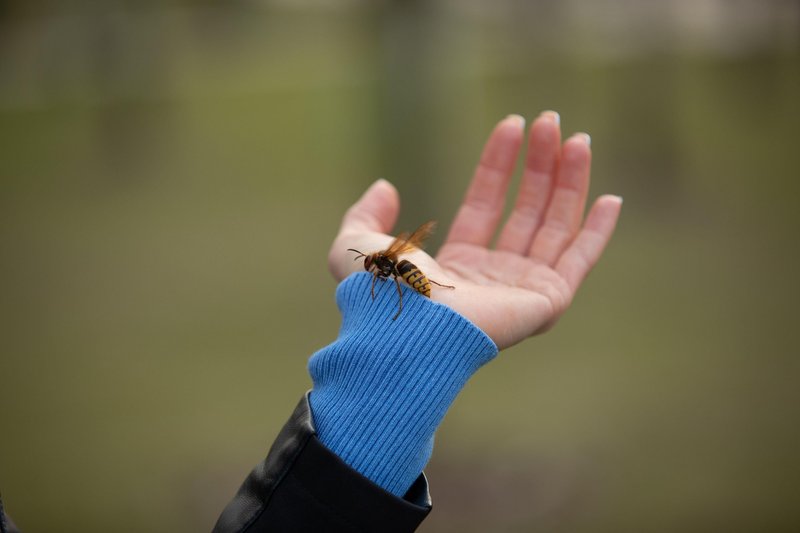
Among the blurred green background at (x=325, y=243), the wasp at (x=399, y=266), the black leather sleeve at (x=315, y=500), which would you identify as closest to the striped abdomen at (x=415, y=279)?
the wasp at (x=399, y=266)

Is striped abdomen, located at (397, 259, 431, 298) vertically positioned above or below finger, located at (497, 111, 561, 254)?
below

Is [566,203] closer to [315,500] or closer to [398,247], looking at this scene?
[398,247]

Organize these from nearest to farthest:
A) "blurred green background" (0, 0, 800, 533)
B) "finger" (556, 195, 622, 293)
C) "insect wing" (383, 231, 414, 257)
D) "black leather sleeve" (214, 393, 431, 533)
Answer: "black leather sleeve" (214, 393, 431, 533) < "insect wing" (383, 231, 414, 257) < "finger" (556, 195, 622, 293) < "blurred green background" (0, 0, 800, 533)

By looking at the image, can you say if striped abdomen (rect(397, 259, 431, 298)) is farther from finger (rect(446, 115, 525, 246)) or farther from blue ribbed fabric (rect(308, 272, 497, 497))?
finger (rect(446, 115, 525, 246))

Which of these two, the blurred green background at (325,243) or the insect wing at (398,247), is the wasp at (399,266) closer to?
the insect wing at (398,247)

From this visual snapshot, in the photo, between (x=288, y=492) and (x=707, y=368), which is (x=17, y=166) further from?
(x=707, y=368)

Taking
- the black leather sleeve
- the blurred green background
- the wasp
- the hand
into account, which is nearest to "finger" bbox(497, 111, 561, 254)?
the hand
